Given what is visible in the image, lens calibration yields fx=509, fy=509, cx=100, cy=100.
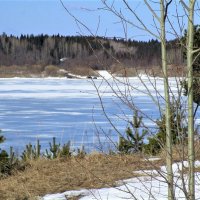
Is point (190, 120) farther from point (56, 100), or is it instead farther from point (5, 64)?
point (5, 64)

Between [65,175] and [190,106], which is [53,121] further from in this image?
[190,106]

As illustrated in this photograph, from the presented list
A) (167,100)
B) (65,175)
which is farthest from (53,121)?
(167,100)

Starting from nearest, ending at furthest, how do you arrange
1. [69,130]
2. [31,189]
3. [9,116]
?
[31,189]
[69,130]
[9,116]

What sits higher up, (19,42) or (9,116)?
(19,42)

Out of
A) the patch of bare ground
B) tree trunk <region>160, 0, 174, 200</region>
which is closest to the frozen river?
the patch of bare ground

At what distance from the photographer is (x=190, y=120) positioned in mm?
2711

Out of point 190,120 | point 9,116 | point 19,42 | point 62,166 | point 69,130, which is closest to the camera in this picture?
point 190,120

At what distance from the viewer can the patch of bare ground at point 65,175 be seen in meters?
6.42

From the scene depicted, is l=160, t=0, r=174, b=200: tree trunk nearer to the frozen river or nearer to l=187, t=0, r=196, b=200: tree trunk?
l=187, t=0, r=196, b=200: tree trunk

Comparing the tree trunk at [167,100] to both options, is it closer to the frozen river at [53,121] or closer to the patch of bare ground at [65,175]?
the patch of bare ground at [65,175]

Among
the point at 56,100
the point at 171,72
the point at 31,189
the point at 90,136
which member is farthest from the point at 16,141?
the point at 56,100

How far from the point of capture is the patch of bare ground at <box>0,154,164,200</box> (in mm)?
6418

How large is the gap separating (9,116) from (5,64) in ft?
261

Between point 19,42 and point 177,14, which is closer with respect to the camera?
point 177,14
